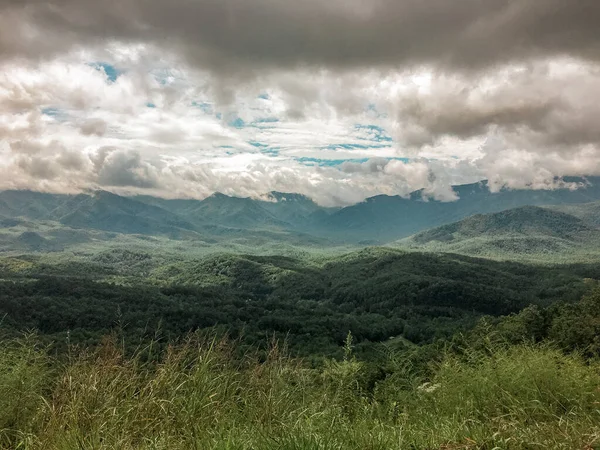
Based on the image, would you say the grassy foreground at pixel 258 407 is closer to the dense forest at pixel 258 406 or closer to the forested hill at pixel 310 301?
the dense forest at pixel 258 406

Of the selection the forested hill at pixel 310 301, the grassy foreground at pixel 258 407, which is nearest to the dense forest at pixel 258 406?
the grassy foreground at pixel 258 407

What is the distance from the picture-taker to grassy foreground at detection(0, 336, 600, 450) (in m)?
3.63

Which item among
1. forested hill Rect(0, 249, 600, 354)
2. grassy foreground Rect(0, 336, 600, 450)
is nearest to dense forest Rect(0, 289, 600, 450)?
grassy foreground Rect(0, 336, 600, 450)

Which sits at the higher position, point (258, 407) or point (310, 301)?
point (258, 407)

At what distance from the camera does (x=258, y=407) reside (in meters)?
4.50

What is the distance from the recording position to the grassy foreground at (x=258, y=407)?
11.9ft

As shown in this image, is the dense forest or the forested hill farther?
the forested hill

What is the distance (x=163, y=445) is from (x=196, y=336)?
78.4 inches

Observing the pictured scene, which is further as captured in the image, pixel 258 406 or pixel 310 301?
pixel 310 301

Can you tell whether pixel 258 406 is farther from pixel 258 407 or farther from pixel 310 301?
pixel 310 301

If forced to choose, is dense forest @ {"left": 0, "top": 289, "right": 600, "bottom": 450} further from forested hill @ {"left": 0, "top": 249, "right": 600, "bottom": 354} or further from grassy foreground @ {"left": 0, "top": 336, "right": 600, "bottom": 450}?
forested hill @ {"left": 0, "top": 249, "right": 600, "bottom": 354}

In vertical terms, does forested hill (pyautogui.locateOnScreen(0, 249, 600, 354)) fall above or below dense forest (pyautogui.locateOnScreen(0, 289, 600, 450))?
below

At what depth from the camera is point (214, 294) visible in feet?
427

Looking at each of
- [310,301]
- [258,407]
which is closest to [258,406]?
[258,407]
